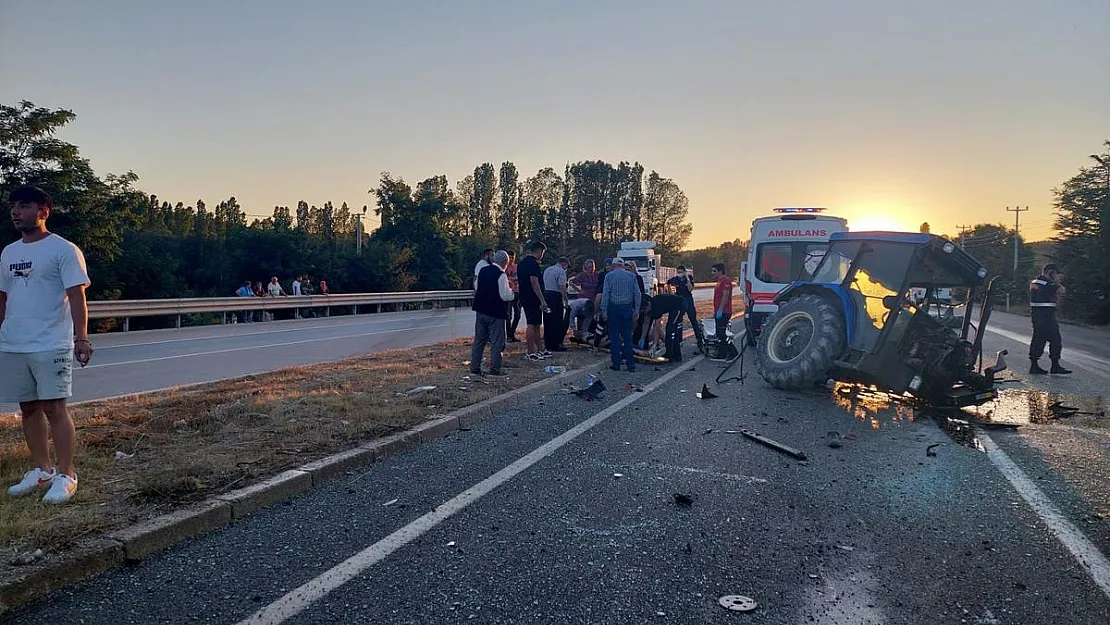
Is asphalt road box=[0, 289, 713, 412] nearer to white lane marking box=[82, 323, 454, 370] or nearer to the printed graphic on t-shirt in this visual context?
white lane marking box=[82, 323, 454, 370]

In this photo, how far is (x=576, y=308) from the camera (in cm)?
1406

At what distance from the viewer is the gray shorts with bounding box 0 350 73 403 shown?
4.32 metres

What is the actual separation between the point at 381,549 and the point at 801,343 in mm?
6912

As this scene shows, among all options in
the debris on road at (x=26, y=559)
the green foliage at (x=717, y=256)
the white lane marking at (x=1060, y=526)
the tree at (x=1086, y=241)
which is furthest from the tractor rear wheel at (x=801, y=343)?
the green foliage at (x=717, y=256)

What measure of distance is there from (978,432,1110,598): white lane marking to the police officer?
6805mm

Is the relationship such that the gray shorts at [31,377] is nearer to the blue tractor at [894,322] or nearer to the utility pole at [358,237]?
the blue tractor at [894,322]

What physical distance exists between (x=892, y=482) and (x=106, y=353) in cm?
1458

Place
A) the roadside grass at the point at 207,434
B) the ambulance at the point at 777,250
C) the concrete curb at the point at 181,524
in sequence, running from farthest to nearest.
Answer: the ambulance at the point at 777,250, the roadside grass at the point at 207,434, the concrete curb at the point at 181,524

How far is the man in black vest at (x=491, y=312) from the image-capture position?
31.5 ft

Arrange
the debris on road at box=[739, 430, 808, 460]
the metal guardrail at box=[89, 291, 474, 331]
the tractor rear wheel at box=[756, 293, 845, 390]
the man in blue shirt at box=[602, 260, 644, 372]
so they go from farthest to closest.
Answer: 1. the metal guardrail at box=[89, 291, 474, 331]
2. the man in blue shirt at box=[602, 260, 644, 372]
3. the tractor rear wheel at box=[756, 293, 845, 390]
4. the debris on road at box=[739, 430, 808, 460]

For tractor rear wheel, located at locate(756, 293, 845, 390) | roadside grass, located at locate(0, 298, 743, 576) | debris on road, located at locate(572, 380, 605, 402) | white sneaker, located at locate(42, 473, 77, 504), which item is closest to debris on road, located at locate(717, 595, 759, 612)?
roadside grass, located at locate(0, 298, 743, 576)

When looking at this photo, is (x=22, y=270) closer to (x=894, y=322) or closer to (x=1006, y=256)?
(x=894, y=322)

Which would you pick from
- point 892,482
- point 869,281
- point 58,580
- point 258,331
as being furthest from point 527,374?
point 258,331

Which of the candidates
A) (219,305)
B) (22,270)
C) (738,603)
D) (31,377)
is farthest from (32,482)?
(219,305)
